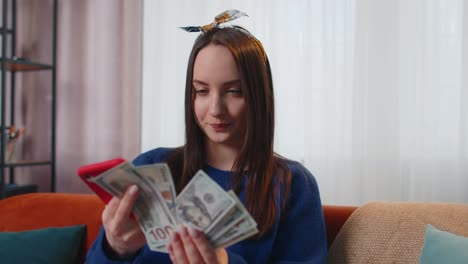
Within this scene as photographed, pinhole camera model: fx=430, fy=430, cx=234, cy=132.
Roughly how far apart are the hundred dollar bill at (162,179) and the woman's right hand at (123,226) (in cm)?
4

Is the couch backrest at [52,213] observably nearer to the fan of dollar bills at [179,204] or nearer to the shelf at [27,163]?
the shelf at [27,163]

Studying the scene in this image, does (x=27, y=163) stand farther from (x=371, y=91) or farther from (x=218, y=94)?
(x=371, y=91)

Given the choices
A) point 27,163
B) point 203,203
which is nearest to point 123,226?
point 203,203

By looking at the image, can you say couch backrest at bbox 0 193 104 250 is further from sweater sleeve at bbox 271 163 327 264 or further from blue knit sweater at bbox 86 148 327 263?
sweater sleeve at bbox 271 163 327 264

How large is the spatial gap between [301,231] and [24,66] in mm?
2102

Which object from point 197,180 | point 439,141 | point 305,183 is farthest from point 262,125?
point 439,141

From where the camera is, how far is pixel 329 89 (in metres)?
2.29

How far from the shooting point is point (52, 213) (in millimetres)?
1660

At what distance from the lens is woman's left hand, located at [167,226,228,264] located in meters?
0.80

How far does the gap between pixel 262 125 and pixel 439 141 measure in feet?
4.64

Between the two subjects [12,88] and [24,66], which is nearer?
[24,66]

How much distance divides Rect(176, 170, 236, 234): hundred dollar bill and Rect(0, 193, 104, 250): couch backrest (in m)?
0.94

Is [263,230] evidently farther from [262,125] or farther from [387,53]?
[387,53]

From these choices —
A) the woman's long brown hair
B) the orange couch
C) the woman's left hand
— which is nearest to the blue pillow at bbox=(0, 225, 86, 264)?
the orange couch
